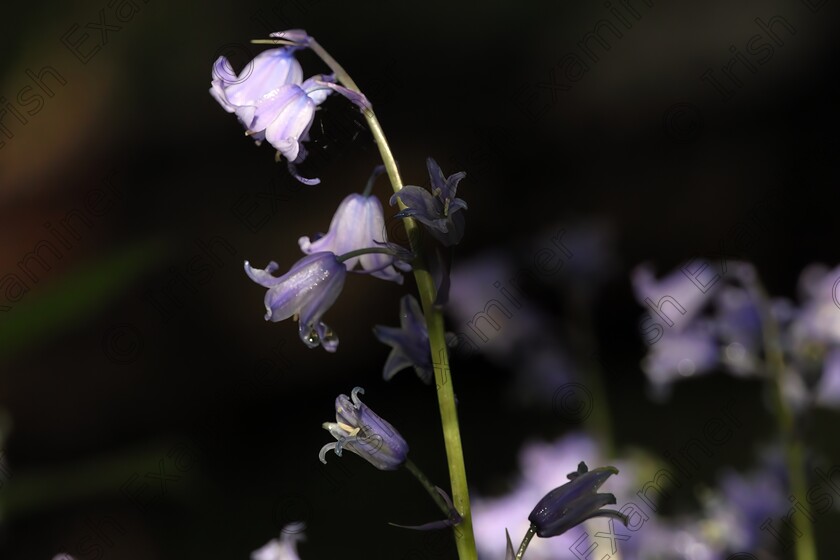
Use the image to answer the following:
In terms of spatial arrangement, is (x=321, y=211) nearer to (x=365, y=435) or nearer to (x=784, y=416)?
(x=784, y=416)

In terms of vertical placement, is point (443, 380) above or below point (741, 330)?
below

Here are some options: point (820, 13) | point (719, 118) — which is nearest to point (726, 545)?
point (719, 118)

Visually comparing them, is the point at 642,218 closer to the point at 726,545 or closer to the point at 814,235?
the point at 814,235

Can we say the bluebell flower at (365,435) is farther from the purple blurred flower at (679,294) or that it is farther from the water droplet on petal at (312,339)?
the purple blurred flower at (679,294)

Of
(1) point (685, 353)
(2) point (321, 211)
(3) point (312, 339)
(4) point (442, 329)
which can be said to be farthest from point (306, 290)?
(2) point (321, 211)

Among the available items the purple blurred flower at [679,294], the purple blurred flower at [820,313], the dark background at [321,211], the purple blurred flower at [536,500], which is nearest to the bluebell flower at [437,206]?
the purple blurred flower at [536,500]

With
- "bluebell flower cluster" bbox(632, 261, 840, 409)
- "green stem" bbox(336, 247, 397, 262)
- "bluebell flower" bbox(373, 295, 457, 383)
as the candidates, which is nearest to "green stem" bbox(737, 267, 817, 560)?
"bluebell flower cluster" bbox(632, 261, 840, 409)

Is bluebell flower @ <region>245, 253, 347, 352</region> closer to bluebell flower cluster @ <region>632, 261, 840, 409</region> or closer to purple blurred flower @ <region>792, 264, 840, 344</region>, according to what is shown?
bluebell flower cluster @ <region>632, 261, 840, 409</region>
